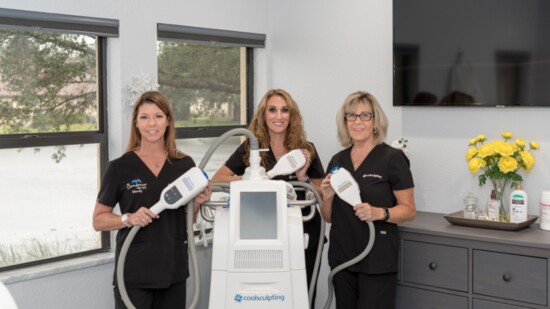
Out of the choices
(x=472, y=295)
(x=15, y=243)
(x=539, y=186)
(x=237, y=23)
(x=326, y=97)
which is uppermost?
(x=237, y=23)

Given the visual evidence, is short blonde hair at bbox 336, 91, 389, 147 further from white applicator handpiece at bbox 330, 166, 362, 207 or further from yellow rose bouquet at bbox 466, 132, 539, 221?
yellow rose bouquet at bbox 466, 132, 539, 221

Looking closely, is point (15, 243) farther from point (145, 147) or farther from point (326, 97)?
point (326, 97)

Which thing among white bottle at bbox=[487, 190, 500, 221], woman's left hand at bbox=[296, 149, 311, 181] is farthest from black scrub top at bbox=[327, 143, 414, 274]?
white bottle at bbox=[487, 190, 500, 221]

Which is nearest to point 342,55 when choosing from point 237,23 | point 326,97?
point 326,97

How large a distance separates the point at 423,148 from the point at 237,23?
3.97 ft

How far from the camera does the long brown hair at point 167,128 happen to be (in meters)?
2.58

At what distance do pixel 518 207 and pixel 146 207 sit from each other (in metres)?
1.52

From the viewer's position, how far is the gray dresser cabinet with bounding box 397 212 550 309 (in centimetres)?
268

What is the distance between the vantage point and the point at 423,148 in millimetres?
3393

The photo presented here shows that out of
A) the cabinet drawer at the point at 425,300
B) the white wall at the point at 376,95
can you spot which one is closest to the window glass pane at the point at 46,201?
the white wall at the point at 376,95

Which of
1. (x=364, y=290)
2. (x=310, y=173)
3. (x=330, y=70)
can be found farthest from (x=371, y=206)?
(x=330, y=70)

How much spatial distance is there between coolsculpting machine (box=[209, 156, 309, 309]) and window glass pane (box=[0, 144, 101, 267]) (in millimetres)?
934

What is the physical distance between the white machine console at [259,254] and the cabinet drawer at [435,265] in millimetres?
666

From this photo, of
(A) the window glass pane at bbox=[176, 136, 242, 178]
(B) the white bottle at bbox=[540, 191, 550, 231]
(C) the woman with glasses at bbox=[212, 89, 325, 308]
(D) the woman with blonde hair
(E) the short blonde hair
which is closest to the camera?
(D) the woman with blonde hair
